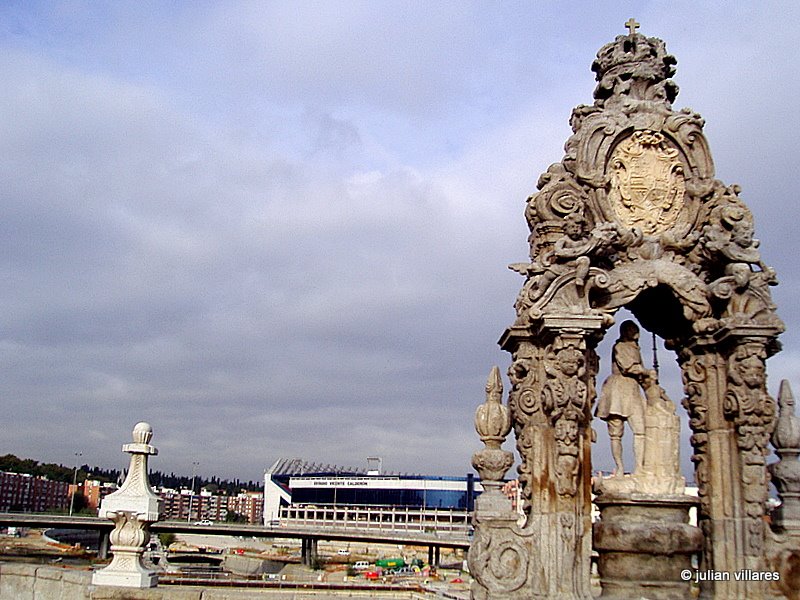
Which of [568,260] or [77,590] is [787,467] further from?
[77,590]

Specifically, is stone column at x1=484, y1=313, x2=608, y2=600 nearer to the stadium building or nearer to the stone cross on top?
the stone cross on top

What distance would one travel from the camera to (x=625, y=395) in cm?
1045

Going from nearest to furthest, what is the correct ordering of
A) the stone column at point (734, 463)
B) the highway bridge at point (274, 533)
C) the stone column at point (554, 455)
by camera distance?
the stone column at point (554, 455)
the stone column at point (734, 463)
the highway bridge at point (274, 533)

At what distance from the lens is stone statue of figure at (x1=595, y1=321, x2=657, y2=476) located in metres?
10.3

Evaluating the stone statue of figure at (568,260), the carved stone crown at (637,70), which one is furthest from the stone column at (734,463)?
the carved stone crown at (637,70)

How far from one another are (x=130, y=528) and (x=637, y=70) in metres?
9.77

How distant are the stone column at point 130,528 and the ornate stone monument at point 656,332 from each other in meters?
4.14

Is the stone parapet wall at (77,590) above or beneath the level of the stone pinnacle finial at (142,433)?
beneath

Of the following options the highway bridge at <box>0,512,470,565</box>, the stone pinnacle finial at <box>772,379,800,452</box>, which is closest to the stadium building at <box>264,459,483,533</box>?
the highway bridge at <box>0,512,470,565</box>

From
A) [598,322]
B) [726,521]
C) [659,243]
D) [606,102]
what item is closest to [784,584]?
[726,521]

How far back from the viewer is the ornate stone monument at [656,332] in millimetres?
9422

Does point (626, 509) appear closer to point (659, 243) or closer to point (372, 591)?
point (659, 243)

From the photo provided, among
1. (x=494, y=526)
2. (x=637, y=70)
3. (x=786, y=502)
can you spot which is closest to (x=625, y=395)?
(x=786, y=502)

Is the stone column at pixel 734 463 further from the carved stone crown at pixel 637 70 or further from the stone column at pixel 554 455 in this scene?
the carved stone crown at pixel 637 70
